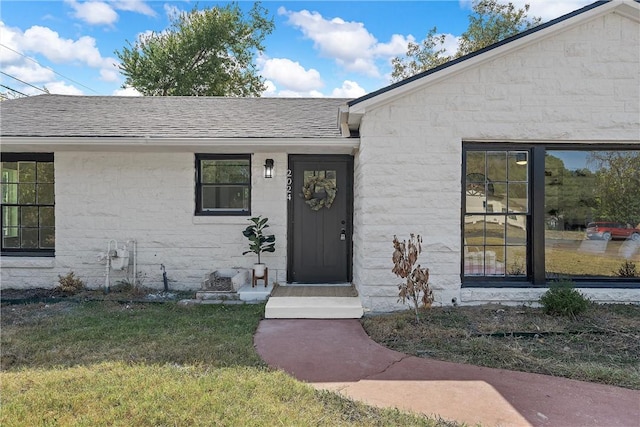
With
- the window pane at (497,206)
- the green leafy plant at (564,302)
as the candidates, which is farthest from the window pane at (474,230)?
the green leafy plant at (564,302)

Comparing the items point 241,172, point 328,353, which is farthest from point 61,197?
point 328,353

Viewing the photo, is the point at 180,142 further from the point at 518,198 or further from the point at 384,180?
the point at 518,198

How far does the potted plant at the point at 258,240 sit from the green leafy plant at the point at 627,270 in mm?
5600

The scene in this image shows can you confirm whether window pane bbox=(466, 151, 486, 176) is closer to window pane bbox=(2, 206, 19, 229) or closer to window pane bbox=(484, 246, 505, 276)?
window pane bbox=(484, 246, 505, 276)

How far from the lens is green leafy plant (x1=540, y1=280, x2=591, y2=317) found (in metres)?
5.17

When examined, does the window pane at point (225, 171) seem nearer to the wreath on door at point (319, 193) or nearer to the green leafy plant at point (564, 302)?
the wreath on door at point (319, 193)

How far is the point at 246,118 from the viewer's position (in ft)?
25.8

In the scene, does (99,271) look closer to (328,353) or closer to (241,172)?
(241,172)

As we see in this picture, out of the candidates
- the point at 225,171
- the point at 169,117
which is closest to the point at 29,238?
the point at 169,117

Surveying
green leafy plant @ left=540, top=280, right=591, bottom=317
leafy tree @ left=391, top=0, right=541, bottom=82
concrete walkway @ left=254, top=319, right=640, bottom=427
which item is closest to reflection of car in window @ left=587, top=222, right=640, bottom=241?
green leafy plant @ left=540, top=280, right=591, bottom=317

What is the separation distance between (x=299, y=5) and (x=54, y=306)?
8.87 meters

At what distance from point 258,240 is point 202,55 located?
64.5ft

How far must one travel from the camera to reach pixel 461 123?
5.62 metres

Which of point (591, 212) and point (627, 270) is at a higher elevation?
point (591, 212)
